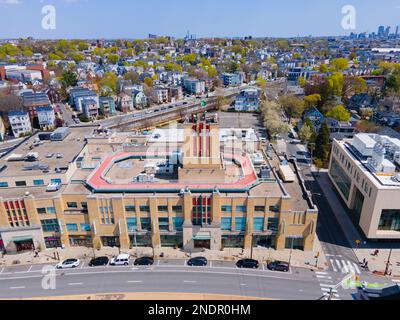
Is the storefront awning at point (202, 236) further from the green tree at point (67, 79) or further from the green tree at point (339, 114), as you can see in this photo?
the green tree at point (67, 79)

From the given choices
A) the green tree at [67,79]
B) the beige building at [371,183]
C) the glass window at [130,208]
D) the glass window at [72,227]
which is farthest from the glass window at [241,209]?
the green tree at [67,79]

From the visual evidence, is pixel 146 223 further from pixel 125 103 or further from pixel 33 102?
pixel 125 103

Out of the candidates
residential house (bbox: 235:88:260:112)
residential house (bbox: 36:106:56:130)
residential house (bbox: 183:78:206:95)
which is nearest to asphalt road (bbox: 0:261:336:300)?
residential house (bbox: 36:106:56:130)

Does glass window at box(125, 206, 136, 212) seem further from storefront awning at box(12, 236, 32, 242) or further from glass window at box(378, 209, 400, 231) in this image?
glass window at box(378, 209, 400, 231)

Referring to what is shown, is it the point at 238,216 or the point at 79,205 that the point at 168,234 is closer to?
the point at 238,216

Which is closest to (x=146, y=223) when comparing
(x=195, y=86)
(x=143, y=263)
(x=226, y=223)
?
(x=143, y=263)
